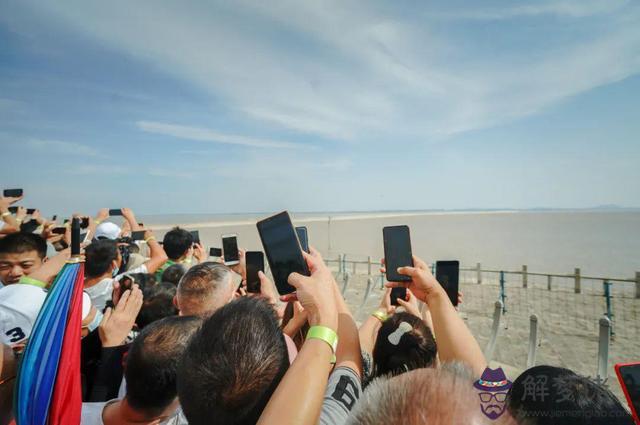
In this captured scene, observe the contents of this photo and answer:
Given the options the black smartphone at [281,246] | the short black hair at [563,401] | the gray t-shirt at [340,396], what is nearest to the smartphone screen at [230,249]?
the black smartphone at [281,246]

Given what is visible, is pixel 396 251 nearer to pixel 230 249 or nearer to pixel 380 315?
pixel 380 315

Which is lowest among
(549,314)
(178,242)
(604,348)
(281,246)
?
(549,314)

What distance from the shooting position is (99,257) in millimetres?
3568

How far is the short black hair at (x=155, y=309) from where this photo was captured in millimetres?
2879

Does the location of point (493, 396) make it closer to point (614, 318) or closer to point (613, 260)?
point (614, 318)

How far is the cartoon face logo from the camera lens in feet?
2.55

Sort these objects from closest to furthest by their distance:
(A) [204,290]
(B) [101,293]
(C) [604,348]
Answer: (A) [204,290] < (B) [101,293] < (C) [604,348]

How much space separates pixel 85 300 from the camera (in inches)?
111

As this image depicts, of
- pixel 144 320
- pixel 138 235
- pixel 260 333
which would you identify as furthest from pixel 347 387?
pixel 138 235

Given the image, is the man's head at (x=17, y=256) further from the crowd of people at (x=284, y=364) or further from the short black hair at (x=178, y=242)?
the short black hair at (x=178, y=242)

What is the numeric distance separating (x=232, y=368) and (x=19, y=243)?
3509mm

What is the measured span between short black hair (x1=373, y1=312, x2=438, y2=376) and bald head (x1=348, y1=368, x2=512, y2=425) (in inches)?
43.8

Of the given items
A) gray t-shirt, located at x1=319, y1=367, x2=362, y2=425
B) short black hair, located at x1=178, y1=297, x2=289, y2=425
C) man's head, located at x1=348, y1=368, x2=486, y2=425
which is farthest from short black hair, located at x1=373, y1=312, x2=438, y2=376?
man's head, located at x1=348, y1=368, x2=486, y2=425

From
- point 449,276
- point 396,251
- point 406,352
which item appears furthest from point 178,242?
point 406,352
